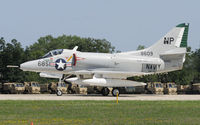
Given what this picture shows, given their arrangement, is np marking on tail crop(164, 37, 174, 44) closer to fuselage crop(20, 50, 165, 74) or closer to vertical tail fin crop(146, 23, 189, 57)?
vertical tail fin crop(146, 23, 189, 57)

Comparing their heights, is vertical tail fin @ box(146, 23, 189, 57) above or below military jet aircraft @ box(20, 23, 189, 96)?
above

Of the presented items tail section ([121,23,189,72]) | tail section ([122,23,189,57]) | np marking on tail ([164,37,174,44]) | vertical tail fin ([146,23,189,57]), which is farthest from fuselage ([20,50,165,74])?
np marking on tail ([164,37,174,44])

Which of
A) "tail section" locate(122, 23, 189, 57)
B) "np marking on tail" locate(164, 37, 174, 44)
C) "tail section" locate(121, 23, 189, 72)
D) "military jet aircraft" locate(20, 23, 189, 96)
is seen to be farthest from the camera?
"np marking on tail" locate(164, 37, 174, 44)

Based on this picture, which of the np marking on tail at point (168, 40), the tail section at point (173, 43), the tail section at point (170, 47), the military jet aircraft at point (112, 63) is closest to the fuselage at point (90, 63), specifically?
the military jet aircraft at point (112, 63)

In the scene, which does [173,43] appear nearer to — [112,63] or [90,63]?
[112,63]

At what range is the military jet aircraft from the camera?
38562mm

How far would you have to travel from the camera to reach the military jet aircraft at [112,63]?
127ft

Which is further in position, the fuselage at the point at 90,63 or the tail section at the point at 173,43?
the tail section at the point at 173,43

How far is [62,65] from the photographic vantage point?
127 feet

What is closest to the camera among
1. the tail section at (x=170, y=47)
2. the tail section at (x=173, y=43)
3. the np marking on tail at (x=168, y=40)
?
the tail section at (x=170, y=47)

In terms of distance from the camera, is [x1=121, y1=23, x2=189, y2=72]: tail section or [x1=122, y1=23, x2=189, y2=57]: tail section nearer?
[x1=121, y1=23, x2=189, y2=72]: tail section

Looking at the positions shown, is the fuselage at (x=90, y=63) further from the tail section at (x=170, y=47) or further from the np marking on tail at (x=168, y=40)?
the np marking on tail at (x=168, y=40)

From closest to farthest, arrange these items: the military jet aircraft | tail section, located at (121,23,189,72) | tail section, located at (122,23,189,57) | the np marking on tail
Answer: the military jet aircraft
tail section, located at (121,23,189,72)
tail section, located at (122,23,189,57)
the np marking on tail

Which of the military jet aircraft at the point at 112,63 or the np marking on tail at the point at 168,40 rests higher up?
the np marking on tail at the point at 168,40
